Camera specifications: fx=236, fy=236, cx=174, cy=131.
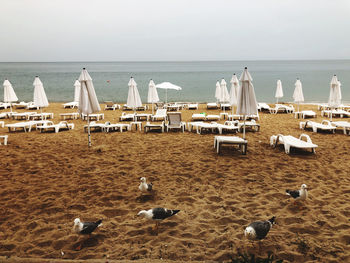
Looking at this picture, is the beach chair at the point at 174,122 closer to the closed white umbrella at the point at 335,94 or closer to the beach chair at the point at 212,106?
the closed white umbrella at the point at 335,94

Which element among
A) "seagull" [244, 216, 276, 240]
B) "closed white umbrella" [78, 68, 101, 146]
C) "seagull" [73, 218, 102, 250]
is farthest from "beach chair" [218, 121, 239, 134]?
"seagull" [73, 218, 102, 250]

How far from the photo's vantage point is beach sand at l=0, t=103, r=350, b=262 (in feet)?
10.3

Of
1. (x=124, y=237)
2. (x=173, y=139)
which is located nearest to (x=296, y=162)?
(x=173, y=139)

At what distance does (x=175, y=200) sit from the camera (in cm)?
442

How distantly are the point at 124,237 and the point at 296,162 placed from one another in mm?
5148

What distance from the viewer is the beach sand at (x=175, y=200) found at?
3.13 metres

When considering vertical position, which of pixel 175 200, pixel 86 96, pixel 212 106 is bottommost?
pixel 175 200

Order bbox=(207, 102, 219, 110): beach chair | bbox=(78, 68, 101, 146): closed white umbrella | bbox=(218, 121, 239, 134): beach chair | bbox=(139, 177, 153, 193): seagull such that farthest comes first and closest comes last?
bbox=(207, 102, 219, 110): beach chair < bbox=(218, 121, 239, 134): beach chair < bbox=(78, 68, 101, 146): closed white umbrella < bbox=(139, 177, 153, 193): seagull

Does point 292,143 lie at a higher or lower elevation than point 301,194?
higher

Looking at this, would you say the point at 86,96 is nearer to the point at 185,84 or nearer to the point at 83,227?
the point at 83,227

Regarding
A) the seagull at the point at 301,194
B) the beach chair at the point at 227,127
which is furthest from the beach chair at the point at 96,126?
the seagull at the point at 301,194

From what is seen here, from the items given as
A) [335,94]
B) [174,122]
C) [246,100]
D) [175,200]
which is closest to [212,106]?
[174,122]

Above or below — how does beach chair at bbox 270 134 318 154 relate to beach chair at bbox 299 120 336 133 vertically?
below

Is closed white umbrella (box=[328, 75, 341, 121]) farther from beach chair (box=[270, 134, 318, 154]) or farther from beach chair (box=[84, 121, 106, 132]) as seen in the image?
beach chair (box=[84, 121, 106, 132])
